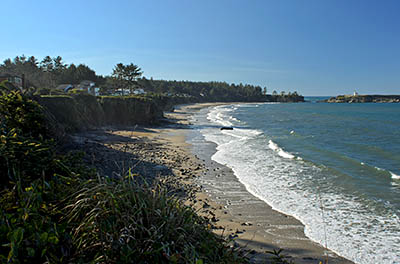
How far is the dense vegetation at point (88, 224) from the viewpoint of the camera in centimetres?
266

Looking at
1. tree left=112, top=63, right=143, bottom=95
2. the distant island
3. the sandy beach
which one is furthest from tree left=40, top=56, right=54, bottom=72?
the distant island

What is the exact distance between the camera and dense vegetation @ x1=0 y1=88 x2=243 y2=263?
266 cm

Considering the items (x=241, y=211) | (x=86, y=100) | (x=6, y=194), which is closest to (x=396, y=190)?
(x=241, y=211)

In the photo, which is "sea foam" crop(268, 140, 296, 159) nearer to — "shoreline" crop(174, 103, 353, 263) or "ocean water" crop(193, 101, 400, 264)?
"ocean water" crop(193, 101, 400, 264)

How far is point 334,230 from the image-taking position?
762cm

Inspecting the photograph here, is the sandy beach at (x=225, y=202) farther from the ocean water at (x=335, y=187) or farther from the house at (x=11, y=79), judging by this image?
the house at (x=11, y=79)

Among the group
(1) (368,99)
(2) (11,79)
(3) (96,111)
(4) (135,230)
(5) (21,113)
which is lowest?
(3) (96,111)

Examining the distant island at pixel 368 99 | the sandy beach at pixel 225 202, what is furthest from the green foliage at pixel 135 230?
the distant island at pixel 368 99

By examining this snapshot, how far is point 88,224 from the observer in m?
3.01

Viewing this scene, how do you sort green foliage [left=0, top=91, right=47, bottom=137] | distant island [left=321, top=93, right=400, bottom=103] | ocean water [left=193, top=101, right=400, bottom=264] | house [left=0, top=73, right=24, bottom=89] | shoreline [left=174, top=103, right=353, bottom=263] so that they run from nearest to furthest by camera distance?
shoreline [left=174, top=103, right=353, bottom=263] < green foliage [left=0, top=91, right=47, bottom=137] < ocean water [left=193, top=101, right=400, bottom=264] < house [left=0, top=73, right=24, bottom=89] < distant island [left=321, top=93, right=400, bottom=103]

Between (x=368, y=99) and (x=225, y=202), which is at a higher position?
(x=368, y=99)

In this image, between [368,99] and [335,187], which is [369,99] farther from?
[335,187]

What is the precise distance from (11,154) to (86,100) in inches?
962

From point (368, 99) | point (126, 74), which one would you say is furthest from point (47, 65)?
Answer: point (368, 99)
